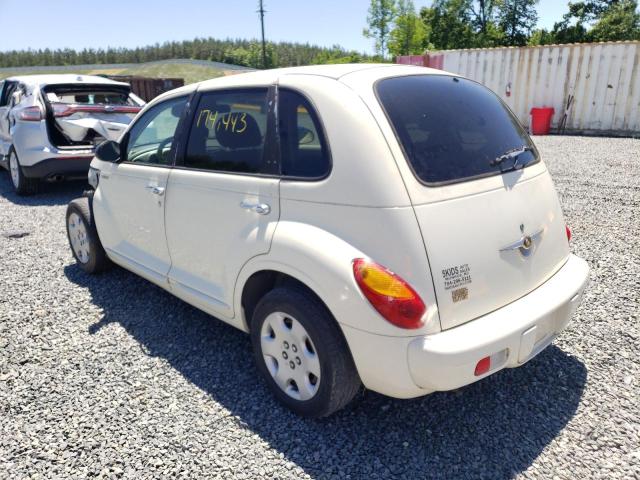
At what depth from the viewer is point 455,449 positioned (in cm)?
230

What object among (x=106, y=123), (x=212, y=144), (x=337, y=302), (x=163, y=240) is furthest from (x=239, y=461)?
(x=106, y=123)

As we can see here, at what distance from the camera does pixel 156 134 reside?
3.57 m

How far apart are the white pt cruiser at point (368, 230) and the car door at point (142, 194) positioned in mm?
234

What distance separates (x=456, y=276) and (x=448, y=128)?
0.80 meters

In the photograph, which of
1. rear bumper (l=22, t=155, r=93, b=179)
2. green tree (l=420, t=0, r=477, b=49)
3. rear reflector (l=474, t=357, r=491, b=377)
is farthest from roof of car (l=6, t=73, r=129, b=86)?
green tree (l=420, t=0, r=477, b=49)

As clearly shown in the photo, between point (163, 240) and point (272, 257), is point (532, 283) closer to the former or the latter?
point (272, 257)

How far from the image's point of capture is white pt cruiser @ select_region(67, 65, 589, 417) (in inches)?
79.9

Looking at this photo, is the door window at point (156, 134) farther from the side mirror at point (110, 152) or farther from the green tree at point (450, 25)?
the green tree at point (450, 25)

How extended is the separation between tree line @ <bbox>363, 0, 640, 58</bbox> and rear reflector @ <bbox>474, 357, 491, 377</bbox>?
44538mm

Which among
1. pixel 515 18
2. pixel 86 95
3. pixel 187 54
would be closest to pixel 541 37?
pixel 515 18

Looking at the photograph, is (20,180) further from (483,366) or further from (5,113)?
(483,366)

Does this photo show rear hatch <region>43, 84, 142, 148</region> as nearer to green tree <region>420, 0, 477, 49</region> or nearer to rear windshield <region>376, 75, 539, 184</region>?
rear windshield <region>376, 75, 539, 184</region>

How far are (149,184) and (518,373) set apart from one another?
2752mm

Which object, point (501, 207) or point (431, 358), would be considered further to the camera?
point (501, 207)
